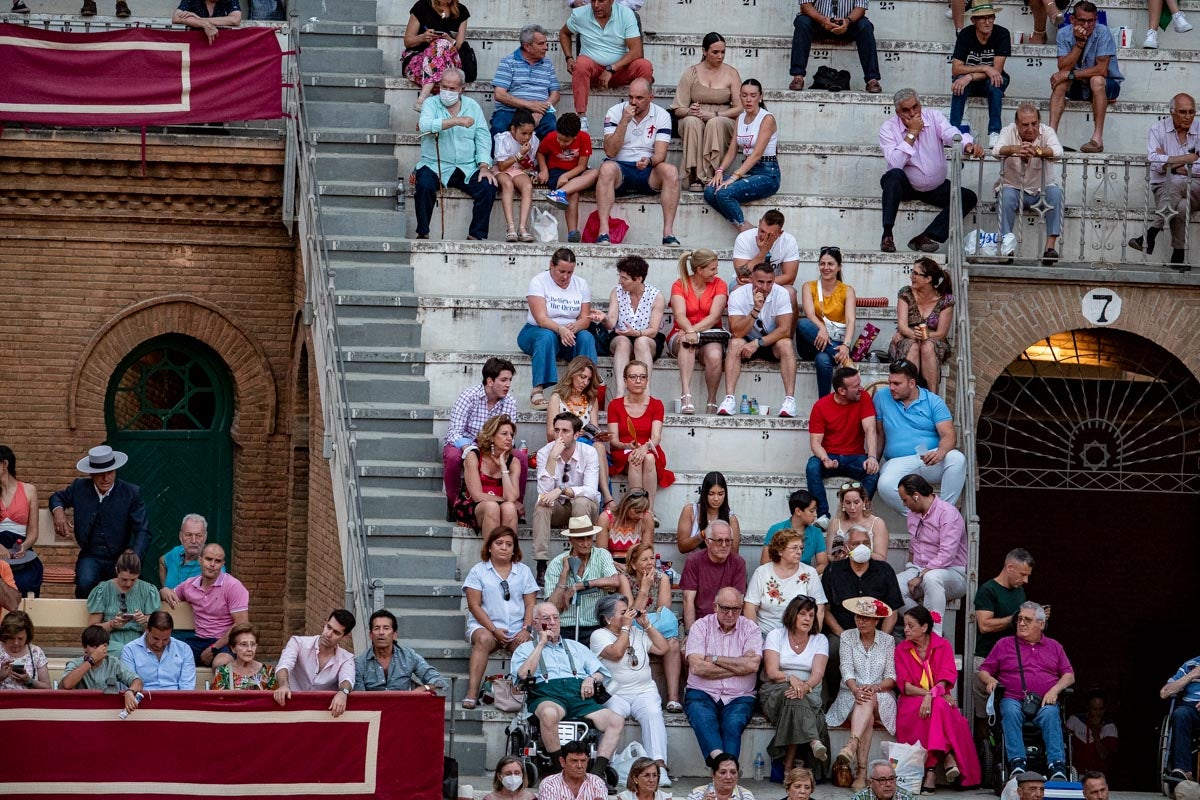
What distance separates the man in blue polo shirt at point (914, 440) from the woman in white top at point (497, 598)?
127 inches

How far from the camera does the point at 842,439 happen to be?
1762cm

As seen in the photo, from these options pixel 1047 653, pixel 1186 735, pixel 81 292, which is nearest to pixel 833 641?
pixel 1047 653

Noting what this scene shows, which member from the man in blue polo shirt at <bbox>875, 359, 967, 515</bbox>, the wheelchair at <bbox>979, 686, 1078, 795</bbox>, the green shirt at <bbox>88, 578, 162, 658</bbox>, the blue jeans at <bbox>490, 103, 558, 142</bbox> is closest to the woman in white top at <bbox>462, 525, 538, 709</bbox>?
the green shirt at <bbox>88, 578, 162, 658</bbox>

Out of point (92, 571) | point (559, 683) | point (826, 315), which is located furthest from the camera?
point (826, 315)

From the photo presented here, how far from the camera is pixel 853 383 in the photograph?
17.4 m

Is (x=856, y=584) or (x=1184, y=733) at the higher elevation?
(x=856, y=584)

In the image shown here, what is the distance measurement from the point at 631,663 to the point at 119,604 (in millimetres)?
3700

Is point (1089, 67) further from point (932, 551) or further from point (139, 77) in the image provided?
point (139, 77)

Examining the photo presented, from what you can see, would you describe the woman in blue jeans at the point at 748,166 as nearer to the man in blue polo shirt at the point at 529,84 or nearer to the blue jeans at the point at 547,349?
the man in blue polo shirt at the point at 529,84

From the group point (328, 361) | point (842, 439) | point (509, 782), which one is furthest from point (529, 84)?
point (509, 782)

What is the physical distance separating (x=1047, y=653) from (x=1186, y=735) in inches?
45.6

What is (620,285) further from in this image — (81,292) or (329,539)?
(81,292)

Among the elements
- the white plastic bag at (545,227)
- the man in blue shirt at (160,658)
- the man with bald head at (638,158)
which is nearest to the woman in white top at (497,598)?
the man in blue shirt at (160,658)

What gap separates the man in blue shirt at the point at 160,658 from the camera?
14.9m
